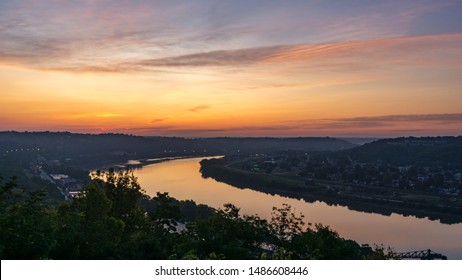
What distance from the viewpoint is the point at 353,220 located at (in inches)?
1591

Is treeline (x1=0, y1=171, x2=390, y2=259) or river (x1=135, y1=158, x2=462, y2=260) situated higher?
treeline (x1=0, y1=171, x2=390, y2=259)

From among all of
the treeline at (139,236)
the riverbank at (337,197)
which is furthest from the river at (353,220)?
the treeline at (139,236)

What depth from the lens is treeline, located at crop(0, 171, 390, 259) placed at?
8.64 m

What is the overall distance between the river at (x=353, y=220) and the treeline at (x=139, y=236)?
19.1m

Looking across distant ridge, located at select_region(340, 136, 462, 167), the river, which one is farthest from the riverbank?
distant ridge, located at select_region(340, 136, 462, 167)

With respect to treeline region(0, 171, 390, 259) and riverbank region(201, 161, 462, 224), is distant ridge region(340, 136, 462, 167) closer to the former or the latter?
riverbank region(201, 161, 462, 224)

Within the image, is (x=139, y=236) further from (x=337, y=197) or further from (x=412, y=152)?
(x=412, y=152)

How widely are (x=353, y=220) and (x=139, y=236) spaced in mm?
31715

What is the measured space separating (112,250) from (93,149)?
508 feet

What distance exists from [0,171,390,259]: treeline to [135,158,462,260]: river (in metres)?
19.1

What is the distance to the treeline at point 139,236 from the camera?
8.64 meters

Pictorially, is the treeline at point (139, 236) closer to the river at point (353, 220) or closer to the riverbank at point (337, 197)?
the river at point (353, 220)
